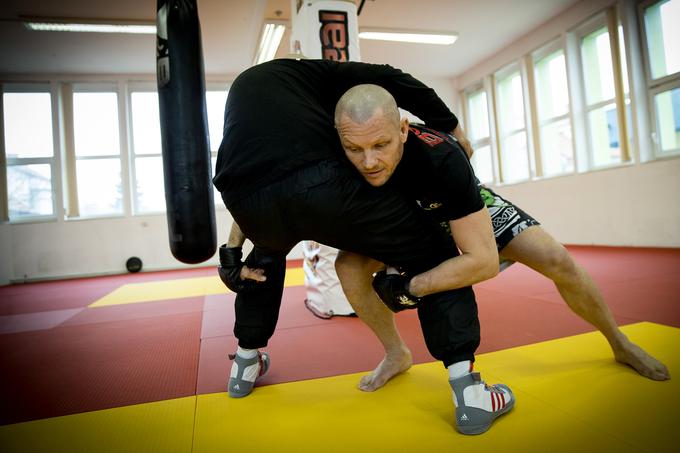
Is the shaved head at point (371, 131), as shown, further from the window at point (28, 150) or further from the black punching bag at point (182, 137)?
the window at point (28, 150)

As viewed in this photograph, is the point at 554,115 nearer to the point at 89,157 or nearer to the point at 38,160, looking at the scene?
the point at 89,157

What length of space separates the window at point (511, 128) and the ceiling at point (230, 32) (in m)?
0.81

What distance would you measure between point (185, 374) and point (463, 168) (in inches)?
66.0

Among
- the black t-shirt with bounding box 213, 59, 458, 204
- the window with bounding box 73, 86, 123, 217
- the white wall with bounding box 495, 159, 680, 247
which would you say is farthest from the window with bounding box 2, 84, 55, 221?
the white wall with bounding box 495, 159, 680, 247

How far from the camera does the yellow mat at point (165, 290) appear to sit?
502 cm

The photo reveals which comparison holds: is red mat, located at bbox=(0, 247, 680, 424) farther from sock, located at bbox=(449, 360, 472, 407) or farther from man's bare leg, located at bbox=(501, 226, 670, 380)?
sock, located at bbox=(449, 360, 472, 407)

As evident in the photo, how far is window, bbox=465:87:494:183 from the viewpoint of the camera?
33.3ft

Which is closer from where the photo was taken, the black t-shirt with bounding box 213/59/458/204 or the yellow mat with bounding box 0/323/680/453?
the yellow mat with bounding box 0/323/680/453

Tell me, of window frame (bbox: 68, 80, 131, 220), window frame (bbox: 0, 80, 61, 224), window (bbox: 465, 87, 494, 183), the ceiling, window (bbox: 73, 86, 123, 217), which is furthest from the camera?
window (bbox: 465, 87, 494, 183)

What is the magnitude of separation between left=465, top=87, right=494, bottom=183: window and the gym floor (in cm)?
708

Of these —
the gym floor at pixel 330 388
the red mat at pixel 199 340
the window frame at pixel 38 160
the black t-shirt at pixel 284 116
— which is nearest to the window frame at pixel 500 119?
the red mat at pixel 199 340

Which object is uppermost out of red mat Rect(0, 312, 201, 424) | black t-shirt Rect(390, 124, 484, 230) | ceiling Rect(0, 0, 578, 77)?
ceiling Rect(0, 0, 578, 77)

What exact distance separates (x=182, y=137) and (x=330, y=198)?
2.59 ft

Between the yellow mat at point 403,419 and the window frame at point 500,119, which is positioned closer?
the yellow mat at point 403,419
